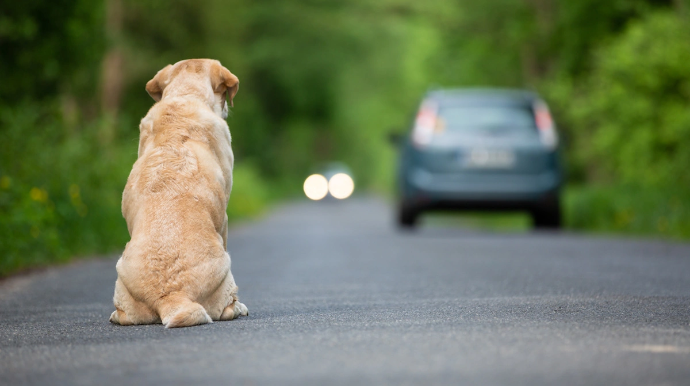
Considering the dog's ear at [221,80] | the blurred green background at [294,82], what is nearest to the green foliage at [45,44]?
the blurred green background at [294,82]

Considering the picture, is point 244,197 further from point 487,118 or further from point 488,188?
point 488,188

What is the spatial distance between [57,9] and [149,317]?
8.85 meters

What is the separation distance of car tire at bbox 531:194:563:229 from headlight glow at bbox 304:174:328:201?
38.1 m

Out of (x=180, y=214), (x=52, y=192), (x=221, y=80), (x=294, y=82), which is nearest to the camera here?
(x=180, y=214)

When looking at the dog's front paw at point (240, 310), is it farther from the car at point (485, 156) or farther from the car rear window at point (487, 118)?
the car rear window at point (487, 118)

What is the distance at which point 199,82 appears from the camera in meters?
6.30

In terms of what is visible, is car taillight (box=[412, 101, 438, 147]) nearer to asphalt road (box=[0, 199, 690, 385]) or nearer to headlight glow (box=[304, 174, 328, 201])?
asphalt road (box=[0, 199, 690, 385])

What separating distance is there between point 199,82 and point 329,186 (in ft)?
156

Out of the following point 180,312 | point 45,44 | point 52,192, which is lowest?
point 180,312

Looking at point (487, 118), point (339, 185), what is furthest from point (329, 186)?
point (487, 118)

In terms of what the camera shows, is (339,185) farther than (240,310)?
Yes

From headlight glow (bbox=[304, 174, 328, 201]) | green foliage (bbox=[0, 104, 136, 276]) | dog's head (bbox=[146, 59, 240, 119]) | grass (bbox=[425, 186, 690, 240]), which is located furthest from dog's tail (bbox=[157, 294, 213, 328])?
headlight glow (bbox=[304, 174, 328, 201])

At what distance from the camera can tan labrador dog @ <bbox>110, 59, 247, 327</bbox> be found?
5.38m

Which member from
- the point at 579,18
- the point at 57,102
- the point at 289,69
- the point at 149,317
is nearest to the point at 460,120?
the point at 57,102
